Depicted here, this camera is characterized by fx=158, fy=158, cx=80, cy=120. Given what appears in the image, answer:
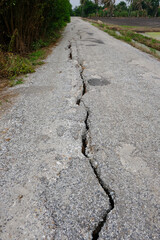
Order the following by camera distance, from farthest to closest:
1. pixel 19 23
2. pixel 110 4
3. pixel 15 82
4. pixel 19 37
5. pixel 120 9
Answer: pixel 120 9
pixel 110 4
pixel 19 37
pixel 19 23
pixel 15 82

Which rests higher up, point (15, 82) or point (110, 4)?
point (110, 4)

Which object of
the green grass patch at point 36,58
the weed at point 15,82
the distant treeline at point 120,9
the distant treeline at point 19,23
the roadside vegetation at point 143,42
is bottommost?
the weed at point 15,82

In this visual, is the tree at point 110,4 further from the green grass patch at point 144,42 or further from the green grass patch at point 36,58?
the green grass patch at point 36,58

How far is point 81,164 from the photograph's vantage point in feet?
5.12

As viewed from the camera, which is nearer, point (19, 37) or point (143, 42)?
point (19, 37)

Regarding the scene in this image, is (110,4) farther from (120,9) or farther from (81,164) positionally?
Result: (81,164)

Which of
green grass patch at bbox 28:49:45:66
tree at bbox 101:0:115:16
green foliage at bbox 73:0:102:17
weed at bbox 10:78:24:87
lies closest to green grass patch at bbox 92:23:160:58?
green grass patch at bbox 28:49:45:66

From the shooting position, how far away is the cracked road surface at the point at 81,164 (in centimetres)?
112

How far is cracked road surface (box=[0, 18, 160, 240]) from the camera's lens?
3.66 feet

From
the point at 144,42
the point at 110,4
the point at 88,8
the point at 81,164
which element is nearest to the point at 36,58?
the point at 81,164

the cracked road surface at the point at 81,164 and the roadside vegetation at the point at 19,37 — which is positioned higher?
the roadside vegetation at the point at 19,37

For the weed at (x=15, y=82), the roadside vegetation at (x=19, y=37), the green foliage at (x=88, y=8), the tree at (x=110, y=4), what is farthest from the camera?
the green foliage at (x=88, y=8)

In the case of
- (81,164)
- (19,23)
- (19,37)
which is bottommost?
(81,164)

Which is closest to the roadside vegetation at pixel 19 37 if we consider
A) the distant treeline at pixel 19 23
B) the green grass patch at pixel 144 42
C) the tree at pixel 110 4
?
the distant treeline at pixel 19 23
